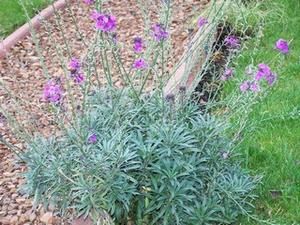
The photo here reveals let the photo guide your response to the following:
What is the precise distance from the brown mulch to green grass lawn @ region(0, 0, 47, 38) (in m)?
0.22

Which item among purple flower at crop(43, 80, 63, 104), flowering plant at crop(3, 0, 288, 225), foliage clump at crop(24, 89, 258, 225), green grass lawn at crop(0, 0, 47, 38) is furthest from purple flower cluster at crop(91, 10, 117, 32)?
green grass lawn at crop(0, 0, 47, 38)

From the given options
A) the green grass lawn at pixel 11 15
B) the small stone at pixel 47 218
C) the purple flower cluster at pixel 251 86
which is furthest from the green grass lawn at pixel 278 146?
the green grass lawn at pixel 11 15

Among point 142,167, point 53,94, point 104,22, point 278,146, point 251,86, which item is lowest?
point 278,146

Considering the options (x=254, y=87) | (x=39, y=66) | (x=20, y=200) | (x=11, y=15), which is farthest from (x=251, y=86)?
(x=11, y=15)

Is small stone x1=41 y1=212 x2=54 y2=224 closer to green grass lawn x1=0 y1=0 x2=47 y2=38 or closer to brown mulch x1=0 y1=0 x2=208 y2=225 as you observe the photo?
brown mulch x1=0 y1=0 x2=208 y2=225

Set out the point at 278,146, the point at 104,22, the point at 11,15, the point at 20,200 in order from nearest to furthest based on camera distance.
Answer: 1. the point at 104,22
2. the point at 20,200
3. the point at 278,146
4. the point at 11,15

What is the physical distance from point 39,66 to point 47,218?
7.27 feet

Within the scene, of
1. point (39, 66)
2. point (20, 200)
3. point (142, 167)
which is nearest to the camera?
point (142, 167)

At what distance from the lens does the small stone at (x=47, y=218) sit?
3287 millimetres

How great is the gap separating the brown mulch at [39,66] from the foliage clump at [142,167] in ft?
0.94

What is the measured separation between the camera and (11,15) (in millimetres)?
6145

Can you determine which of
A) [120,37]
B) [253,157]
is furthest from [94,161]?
[120,37]

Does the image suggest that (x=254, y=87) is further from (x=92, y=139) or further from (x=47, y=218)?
(x=47, y=218)

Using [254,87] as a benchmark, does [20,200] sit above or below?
below
